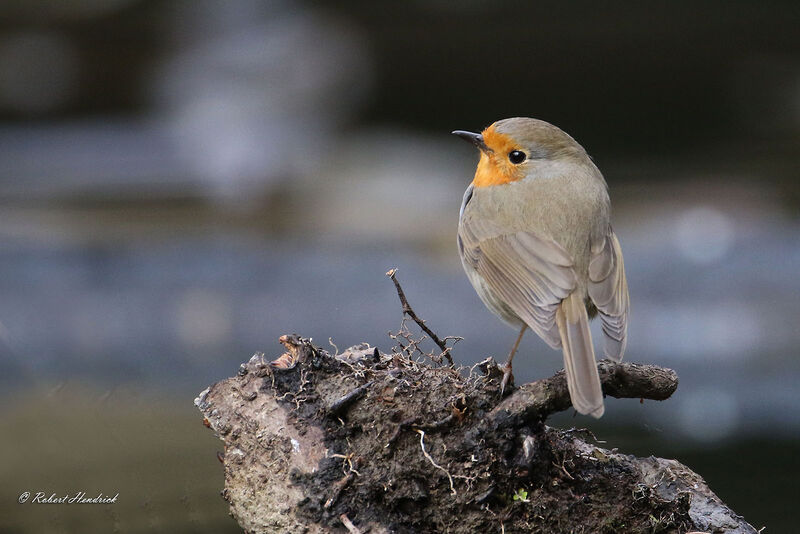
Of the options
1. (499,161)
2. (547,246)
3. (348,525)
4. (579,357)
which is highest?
(499,161)

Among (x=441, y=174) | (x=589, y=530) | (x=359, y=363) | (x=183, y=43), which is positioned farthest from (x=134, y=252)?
(x=589, y=530)

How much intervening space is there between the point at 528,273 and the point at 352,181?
6.03 meters

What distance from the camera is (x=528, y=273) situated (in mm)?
3057

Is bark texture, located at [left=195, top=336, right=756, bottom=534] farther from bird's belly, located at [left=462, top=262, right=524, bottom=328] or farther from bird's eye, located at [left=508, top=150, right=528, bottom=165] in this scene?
bird's eye, located at [left=508, top=150, right=528, bottom=165]

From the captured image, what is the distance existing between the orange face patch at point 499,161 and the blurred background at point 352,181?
2.27m

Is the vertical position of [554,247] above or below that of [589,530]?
above

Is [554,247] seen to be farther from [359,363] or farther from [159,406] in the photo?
[159,406]

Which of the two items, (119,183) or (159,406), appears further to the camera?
(119,183)

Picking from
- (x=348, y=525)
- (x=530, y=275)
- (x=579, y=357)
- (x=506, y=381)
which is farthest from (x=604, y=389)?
(x=348, y=525)

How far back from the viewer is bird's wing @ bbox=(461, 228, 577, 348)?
114 inches

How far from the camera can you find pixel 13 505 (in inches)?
158

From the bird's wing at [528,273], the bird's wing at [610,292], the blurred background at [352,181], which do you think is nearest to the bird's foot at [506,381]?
the bird's wing at [528,273]

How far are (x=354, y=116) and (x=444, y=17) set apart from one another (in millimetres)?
1918

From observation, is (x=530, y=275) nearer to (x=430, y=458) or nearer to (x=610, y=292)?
(x=610, y=292)
